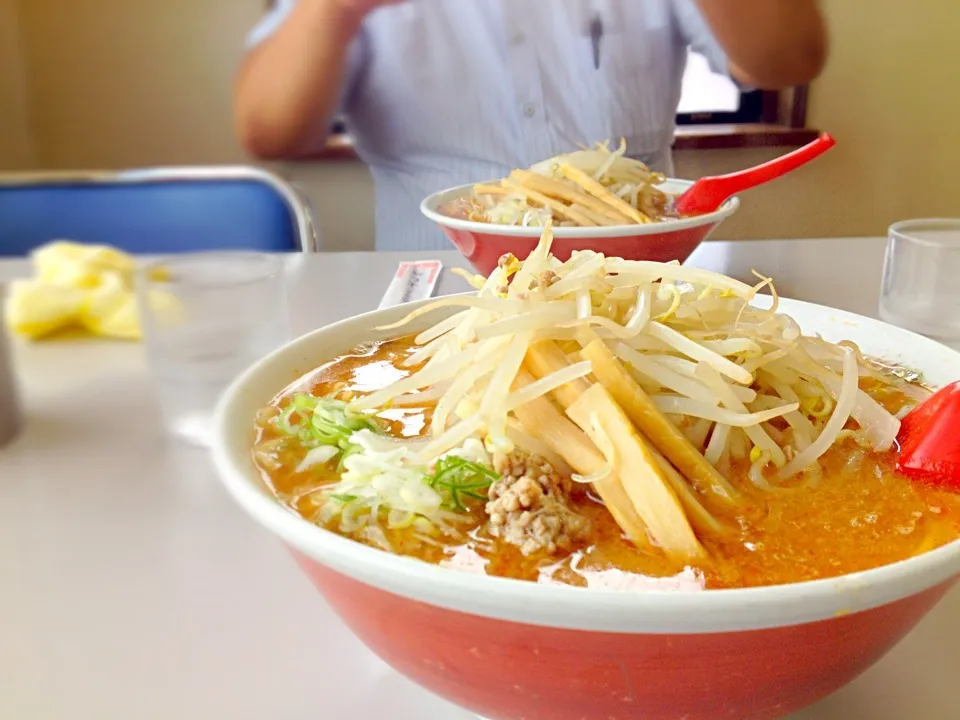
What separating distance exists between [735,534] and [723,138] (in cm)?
167

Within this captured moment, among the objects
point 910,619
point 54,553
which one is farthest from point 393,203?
point 910,619

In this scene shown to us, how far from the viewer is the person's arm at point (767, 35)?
1.65 metres

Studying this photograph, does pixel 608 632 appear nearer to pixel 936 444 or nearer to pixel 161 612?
pixel 936 444

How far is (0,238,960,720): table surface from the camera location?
434 mm

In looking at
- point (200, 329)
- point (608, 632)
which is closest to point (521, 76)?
point (200, 329)

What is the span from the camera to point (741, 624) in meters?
0.27

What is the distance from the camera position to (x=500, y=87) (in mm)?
1814

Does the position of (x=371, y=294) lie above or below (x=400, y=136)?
below

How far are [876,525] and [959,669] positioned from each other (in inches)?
6.7

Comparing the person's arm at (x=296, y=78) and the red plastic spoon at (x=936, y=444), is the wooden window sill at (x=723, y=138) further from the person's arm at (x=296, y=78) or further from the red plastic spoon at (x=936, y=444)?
the red plastic spoon at (x=936, y=444)

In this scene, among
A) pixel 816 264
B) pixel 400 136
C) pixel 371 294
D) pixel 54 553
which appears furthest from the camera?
pixel 400 136

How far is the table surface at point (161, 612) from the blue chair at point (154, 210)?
400mm

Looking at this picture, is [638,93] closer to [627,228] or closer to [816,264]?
[816,264]

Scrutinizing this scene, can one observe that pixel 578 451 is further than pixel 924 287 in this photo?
No
